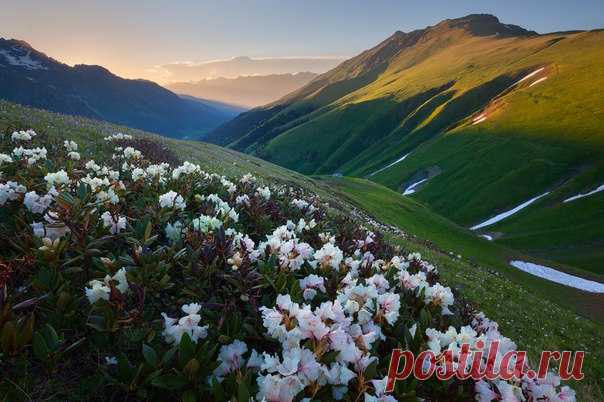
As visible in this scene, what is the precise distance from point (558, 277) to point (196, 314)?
54618mm

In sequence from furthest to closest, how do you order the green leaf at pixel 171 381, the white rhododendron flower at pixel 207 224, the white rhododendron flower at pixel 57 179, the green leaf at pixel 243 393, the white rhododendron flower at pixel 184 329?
the white rhododendron flower at pixel 57 179 < the white rhododendron flower at pixel 207 224 < the white rhododendron flower at pixel 184 329 < the green leaf at pixel 171 381 < the green leaf at pixel 243 393

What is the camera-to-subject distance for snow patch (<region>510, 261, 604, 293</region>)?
4669cm

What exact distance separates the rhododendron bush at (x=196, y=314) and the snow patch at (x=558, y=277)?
159 feet

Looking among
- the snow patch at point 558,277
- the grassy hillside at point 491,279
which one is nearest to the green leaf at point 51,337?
the grassy hillside at point 491,279

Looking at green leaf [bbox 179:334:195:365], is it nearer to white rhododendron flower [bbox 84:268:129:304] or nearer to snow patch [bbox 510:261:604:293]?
white rhododendron flower [bbox 84:268:129:304]

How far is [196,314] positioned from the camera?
439 centimetres

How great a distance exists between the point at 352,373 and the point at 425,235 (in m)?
46.5

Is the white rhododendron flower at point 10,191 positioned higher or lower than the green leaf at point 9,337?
higher

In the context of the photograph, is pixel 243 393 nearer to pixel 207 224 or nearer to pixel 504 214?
pixel 207 224

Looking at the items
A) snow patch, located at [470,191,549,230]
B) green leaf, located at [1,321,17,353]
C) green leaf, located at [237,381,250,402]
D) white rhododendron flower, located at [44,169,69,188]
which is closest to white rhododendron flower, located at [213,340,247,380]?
green leaf, located at [237,381,250,402]

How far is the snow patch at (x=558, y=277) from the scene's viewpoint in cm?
4669

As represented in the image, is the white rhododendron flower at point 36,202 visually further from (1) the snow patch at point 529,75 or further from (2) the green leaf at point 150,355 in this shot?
(1) the snow patch at point 529,75

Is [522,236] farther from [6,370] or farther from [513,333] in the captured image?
[6,370]

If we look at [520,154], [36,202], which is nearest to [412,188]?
[520,154]
